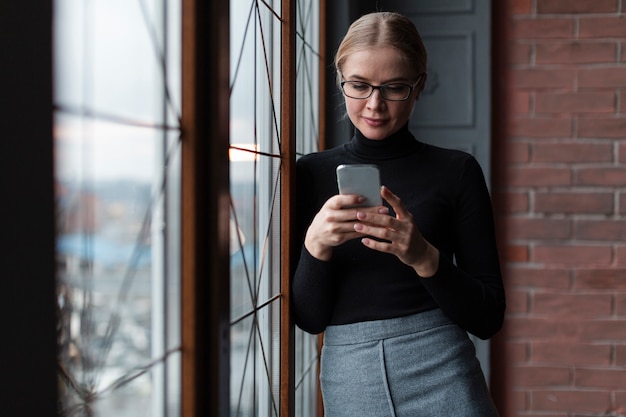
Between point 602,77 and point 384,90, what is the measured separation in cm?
174

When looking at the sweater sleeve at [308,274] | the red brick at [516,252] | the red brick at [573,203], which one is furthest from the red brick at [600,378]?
the sweater sleeve at [308,274]

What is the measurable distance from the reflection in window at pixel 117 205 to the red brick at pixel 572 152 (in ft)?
7.03

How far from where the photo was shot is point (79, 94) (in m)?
0.80

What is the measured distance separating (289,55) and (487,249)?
565mm

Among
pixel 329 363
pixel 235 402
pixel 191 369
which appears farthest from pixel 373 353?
pixel 191 369

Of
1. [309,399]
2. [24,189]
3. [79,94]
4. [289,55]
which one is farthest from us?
[309,399]

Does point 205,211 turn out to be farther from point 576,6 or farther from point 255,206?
point 576,6

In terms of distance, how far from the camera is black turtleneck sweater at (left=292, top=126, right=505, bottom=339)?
5.07 ft

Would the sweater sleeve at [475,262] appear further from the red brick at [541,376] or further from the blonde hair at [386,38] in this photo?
the red brick at [541,376]

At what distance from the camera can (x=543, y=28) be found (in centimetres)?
301

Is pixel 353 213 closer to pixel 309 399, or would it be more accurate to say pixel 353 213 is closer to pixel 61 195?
pixel 61 195

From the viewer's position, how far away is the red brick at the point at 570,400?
3.03m

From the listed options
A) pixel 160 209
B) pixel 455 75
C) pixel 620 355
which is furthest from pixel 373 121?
pixel 620 355

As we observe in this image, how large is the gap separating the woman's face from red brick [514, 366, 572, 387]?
1.74 m
